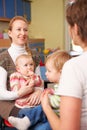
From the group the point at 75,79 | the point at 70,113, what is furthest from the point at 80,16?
the point at 70,113

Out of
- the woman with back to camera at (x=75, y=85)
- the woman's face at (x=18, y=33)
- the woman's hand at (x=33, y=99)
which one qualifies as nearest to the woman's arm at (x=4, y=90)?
Answer: the woman's hand at (x=33, y=99)

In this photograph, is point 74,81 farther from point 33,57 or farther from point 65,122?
point 33,57

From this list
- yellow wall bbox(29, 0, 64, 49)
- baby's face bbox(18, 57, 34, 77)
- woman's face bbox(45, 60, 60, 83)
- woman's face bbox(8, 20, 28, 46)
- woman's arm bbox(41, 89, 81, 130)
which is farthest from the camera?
yellow wall bbox(29, 0, 64, 49)

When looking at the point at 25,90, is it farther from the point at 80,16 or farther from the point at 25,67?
the point at 80,16

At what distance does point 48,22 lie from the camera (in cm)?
604

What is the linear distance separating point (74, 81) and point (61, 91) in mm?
62

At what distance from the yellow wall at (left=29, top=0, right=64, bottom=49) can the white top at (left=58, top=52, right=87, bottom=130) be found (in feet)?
17.0

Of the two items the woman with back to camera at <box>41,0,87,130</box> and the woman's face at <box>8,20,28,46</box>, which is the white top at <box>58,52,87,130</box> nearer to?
the woman with back to camera at <box>41,0,87,130</box>

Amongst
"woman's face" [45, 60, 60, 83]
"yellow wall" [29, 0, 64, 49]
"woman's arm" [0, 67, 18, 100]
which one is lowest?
"woman's arm" [0, 67, 18, 100]

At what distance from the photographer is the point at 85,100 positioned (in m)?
0.83

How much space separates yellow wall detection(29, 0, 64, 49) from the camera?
590cm

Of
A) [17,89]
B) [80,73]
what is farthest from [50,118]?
[17,89]

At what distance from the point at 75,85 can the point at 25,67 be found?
0.96 m

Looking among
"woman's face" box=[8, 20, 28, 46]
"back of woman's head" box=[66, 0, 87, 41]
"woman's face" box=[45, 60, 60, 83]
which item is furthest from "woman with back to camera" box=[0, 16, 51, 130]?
A: "back of woman's head" box=[66, 0, 87, 41]
